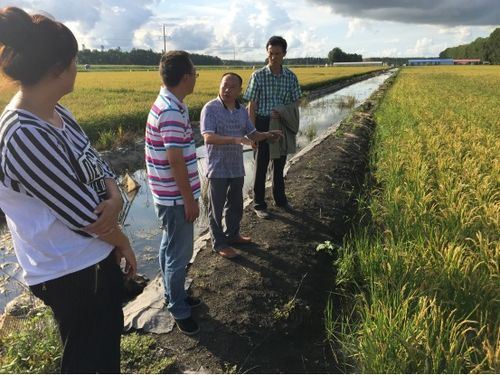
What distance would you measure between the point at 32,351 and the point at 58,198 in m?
1.44

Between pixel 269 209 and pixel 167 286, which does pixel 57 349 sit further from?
pixel 269 209

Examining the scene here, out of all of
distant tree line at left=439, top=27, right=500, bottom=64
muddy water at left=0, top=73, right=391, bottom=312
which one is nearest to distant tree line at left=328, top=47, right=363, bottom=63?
distant tree line at left=439, top=27, right=500, bottom=64

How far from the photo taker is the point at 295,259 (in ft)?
11.3

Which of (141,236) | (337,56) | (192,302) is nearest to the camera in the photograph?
(192,302)

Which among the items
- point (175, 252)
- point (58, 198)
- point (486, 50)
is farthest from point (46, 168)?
point (486, 50)

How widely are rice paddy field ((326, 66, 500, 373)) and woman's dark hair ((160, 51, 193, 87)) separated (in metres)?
1.66

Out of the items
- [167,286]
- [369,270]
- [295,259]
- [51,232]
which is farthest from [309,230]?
[51,232]

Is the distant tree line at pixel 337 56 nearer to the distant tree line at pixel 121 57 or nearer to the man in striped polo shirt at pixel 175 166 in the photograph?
the distant tree line at pixel 121 57

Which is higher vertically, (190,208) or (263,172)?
(190,208)

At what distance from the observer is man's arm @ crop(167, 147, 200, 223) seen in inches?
86.1

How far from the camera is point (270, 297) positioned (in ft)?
9.45

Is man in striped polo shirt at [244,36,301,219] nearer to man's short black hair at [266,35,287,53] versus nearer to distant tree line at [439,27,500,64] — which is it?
man's short black hair at [266,35,287,53]

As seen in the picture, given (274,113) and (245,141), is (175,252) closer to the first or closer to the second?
(245,141)

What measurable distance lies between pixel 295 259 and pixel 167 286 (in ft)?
4.09
